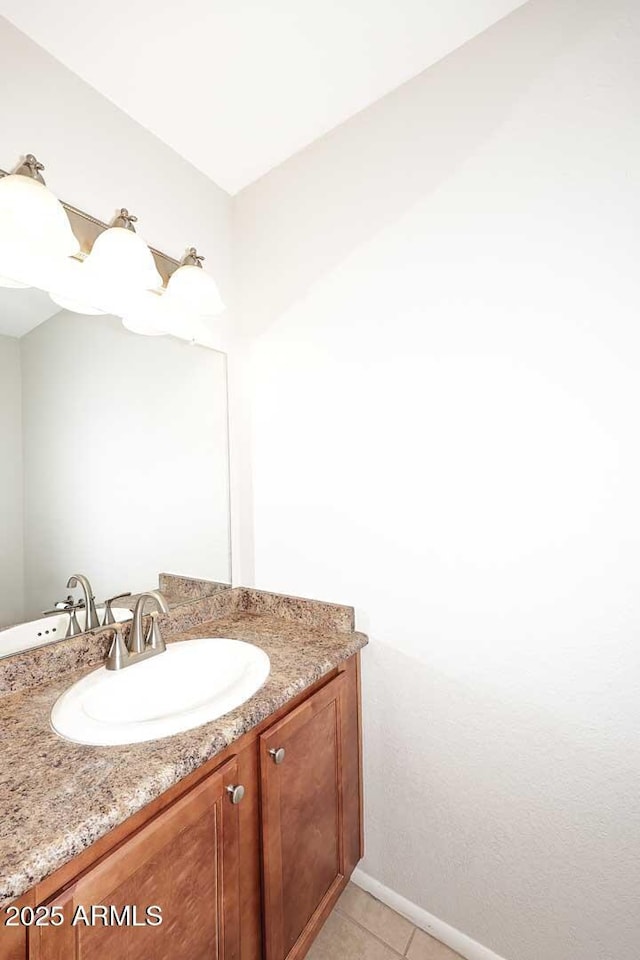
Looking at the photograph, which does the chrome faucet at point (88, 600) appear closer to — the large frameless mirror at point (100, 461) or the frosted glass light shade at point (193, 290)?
the large frameless mirror at point (100, 461)

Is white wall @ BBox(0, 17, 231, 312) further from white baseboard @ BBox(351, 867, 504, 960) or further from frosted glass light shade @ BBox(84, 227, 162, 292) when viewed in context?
white baseboard @ BBox(351, 867, 504, 960)

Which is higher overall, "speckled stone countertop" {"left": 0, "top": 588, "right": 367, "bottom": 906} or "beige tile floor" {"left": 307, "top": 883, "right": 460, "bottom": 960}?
"speckled stone countertop" {"left": 0, "top": 588, "right": 367, "bottom": 906}

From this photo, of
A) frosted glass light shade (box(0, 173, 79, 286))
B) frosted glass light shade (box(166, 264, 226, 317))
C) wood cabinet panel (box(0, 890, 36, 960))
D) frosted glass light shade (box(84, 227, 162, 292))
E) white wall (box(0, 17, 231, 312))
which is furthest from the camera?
frosted glass light shade (box(166, 264, 226, 317))

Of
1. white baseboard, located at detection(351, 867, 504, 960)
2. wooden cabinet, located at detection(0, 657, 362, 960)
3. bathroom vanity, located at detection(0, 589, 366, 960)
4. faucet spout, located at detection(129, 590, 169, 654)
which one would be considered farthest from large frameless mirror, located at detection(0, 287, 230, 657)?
white baseboard, located at detection(351, 867, 504, 960)

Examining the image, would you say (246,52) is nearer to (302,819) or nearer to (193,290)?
(193,290)

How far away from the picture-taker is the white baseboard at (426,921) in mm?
1167

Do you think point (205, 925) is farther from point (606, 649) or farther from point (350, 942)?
point (606, 649)

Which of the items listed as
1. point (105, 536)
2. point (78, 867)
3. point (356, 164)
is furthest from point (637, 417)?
point (105, 536)

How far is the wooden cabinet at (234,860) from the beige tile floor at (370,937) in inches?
6.4

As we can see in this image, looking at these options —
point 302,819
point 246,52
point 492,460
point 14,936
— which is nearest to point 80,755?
point 14,936

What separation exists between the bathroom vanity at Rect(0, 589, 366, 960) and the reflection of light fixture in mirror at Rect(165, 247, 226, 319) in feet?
3.61

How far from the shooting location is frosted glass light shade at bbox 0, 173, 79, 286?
952 millimetres

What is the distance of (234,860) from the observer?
2.87 feet

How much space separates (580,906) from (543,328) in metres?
1.45
